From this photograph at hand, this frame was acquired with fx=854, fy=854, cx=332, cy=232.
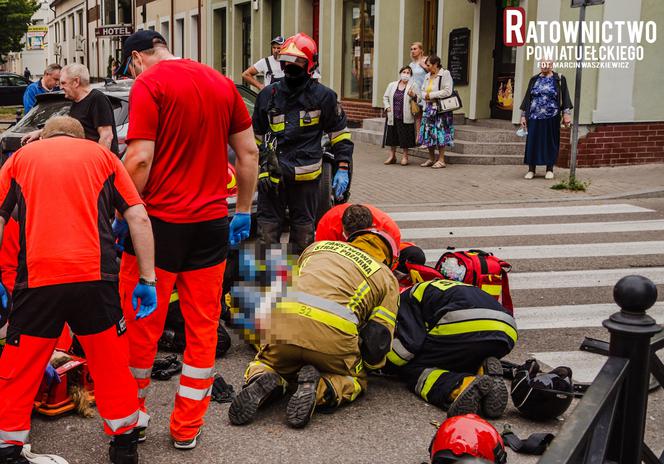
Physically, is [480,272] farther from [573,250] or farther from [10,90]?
[10,90]

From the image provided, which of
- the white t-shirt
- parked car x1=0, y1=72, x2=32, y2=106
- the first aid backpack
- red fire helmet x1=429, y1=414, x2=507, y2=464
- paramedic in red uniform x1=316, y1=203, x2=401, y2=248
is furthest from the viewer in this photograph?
parked car x1=0, y1=72, x2=32, y2=106

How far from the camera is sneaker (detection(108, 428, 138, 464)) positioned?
Result: 12.3 feet

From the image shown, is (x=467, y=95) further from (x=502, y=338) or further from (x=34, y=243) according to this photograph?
(x=34, y=243)

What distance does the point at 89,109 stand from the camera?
7.35 m

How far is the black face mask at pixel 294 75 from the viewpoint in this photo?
19.2ft

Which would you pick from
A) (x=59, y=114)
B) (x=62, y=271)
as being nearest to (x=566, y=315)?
(x=62, y=271)

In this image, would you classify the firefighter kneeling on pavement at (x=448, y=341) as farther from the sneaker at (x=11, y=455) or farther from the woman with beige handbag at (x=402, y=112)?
the woman with beige handbag at (x=402, y=112)

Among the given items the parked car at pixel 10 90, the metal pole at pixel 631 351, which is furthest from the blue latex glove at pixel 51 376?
the parked car at pixel 10 90

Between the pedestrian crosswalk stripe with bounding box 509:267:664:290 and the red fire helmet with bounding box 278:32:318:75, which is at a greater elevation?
the red fire helmet with bounding box 278:32:318:75

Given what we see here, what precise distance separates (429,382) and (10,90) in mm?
35865

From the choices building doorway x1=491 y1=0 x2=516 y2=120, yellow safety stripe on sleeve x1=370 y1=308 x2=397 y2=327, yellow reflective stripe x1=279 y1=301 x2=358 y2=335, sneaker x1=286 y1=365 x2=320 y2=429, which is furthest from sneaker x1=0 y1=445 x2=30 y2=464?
building doorway x1=491 y1=0 x2=516 y2=120

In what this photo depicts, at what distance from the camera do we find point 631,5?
13.1m

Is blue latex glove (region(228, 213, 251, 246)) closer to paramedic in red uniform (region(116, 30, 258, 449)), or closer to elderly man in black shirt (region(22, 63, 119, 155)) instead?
paramedic in red uniform (region(116, 30, 258, 449))

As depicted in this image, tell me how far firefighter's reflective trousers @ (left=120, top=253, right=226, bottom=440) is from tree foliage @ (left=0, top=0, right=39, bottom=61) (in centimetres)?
5147
